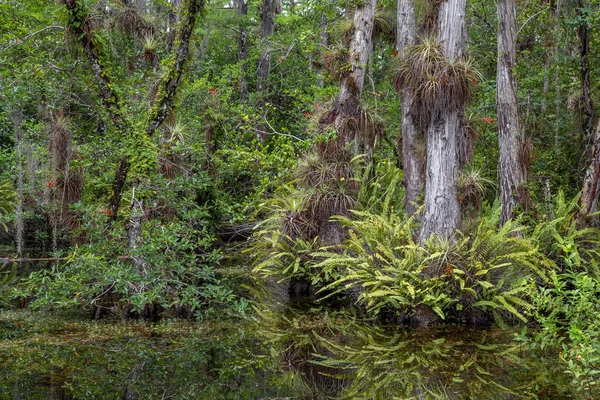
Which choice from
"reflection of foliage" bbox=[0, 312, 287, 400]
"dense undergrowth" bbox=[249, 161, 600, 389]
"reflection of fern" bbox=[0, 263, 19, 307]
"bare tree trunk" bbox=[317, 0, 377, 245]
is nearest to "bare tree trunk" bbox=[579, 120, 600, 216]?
"dense undergrowth" bbox=[249, 161, 600, 389]

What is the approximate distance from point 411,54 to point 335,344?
468 cm

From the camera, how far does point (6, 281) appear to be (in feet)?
45.8

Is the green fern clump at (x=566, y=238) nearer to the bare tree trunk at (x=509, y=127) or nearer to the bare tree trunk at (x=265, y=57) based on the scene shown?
the bare tree trunk at (x=509, y=127)

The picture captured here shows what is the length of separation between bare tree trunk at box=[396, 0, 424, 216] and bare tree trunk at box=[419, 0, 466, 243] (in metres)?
0.64

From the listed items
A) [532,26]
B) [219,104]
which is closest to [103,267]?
[219,104]

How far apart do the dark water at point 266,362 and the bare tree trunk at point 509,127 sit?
9.46 feet

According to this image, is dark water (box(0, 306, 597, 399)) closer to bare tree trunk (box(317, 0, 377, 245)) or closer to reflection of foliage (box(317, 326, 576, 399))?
reflection of foliage (box(317, 326, 576, 399))

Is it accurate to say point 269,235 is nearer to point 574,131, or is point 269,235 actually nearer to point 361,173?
point 361,173

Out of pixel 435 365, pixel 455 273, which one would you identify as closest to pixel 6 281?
pixel 455 273

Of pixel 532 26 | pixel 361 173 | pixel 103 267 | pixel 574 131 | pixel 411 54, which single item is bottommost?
pixel 103 267

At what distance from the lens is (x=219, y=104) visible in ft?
54.0

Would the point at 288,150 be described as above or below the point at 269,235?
above

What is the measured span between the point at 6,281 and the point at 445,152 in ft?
32.7

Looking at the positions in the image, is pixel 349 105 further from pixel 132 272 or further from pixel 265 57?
pixel 265 57
